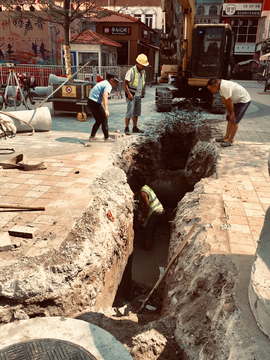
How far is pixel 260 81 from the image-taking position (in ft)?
105

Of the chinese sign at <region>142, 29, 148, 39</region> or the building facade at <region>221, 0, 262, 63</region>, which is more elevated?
the building facade at <region>221, 0, 262, 63</region>

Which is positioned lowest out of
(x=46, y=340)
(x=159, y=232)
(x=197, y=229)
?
(x=159, y=232)

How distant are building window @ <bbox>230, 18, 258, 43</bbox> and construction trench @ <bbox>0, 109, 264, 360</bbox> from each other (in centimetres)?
4130

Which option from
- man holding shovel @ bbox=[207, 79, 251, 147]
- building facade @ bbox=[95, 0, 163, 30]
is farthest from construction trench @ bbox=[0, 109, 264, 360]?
building facade @ bbox=[95, 0, 163, 30]

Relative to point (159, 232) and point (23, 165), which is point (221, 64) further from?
point (23, 165)

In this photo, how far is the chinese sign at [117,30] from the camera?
87.1 feet

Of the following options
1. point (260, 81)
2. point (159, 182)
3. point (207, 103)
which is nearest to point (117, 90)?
point (207, 103)

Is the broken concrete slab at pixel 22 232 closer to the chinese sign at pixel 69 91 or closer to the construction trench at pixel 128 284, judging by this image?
the construction trench at pixel 128 284

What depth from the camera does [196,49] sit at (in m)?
11.1

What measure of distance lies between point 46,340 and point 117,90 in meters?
16.3

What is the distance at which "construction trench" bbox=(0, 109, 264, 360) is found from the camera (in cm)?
256

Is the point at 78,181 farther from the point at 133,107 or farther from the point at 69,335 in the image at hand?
the point at 133,107

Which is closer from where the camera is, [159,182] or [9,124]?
[9,124]

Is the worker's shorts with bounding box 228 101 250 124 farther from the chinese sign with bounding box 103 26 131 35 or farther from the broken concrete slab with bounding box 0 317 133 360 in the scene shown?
the chinese sign with bounding box 103 26 131 35
